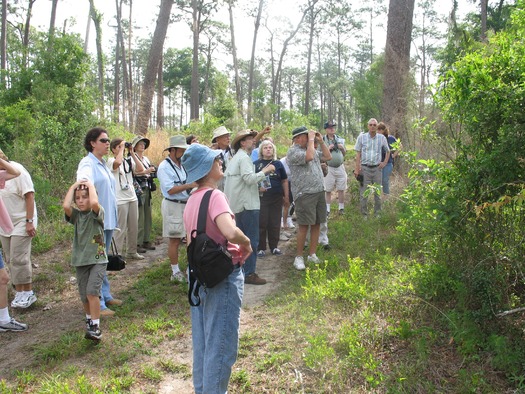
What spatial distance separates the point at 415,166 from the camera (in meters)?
4.77

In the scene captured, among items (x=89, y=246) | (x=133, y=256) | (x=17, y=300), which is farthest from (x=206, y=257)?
(x=133, y=256)

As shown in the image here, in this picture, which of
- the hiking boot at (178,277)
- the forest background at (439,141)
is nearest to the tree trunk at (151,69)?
the forest background at (439,141)

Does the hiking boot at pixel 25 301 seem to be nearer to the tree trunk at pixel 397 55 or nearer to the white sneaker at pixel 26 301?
the white sneaker at pixel 26 301

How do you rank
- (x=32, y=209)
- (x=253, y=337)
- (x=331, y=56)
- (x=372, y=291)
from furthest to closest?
1. (x=331, y=56)
2. (x=32, y=209)
3. (x=372, y=291)
4. (x=253, y=337)

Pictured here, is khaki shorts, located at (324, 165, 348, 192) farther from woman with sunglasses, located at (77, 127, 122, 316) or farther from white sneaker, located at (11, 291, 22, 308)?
white sneaker, located at (11, 291, 22, 308)

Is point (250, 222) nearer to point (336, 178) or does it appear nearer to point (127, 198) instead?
point (127, 198)

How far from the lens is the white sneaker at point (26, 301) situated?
17.6ft

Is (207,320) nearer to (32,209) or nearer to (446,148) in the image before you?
(446,148)

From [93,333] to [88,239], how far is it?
87cm

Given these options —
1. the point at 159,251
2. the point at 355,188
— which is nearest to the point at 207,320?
the point at 159,251

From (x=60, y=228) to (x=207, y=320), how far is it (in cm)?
602

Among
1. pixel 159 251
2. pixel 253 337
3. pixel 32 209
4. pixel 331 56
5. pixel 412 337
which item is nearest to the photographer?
pixel 412 337

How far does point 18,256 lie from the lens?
5.18 meters

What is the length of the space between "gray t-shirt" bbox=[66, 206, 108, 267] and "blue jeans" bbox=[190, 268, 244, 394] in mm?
1769
